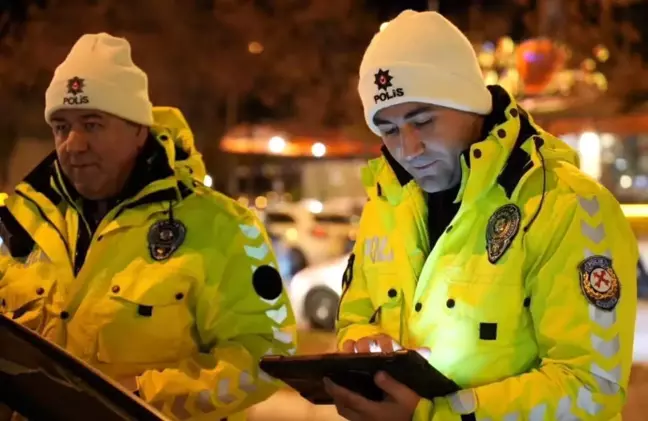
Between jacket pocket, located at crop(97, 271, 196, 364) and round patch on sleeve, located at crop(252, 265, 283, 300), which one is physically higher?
round patch on sleeve, located at crop(252, 265, 283, 300)

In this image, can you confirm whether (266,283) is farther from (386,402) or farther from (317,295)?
(317,295)

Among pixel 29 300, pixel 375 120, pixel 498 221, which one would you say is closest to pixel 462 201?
pixel 498 221

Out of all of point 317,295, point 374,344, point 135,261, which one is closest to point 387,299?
point 374,344

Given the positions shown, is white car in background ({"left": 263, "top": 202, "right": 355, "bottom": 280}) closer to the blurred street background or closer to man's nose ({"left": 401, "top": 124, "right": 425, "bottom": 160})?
the blurred street background

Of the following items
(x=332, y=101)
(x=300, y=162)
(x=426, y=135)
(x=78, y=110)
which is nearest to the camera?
(x=426, y=135)

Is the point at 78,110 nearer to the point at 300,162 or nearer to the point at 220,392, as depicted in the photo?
the point at 220,392

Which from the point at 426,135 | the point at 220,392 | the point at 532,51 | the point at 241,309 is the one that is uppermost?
the point at 532,51

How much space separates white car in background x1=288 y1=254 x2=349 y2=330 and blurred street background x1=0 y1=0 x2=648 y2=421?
0.02 m

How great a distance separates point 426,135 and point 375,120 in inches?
8.1


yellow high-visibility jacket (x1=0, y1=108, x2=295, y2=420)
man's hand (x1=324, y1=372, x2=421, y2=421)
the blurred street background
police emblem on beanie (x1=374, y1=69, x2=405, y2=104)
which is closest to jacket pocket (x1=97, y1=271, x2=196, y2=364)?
yellow high-visibility jacket (x1=0, y1=108, x2=295, y2=420)

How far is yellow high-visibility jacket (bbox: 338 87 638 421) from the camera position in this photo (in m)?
2.05

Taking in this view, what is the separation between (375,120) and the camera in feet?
8.05

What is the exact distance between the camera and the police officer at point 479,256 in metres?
2.06

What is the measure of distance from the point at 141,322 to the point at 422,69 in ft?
3.78
